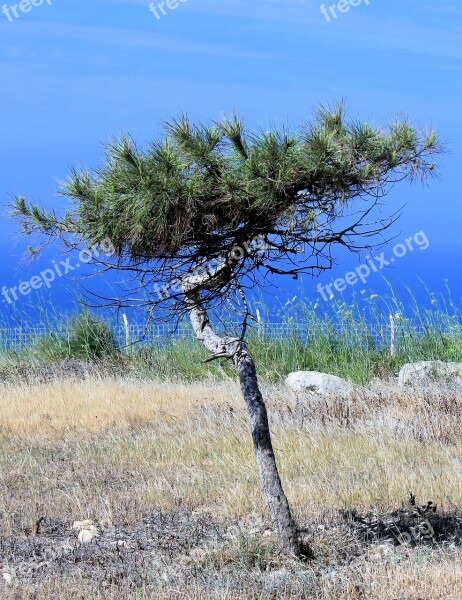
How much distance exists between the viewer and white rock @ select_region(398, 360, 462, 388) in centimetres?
1124

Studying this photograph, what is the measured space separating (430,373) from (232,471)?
5.29 metres

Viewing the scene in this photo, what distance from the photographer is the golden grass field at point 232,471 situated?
Answer: 190 inches

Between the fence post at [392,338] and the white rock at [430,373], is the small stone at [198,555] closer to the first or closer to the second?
the white rock at [430,373]

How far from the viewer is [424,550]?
17.7 feet

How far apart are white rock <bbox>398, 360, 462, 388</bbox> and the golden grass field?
722mm

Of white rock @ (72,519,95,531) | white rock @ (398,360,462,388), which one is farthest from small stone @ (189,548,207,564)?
white rock @ (398,360,462,388)

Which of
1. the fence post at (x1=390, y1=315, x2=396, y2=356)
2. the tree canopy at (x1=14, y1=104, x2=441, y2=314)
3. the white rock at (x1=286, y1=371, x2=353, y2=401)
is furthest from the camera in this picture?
the fence post at (x1=390, y1=315, x2=396, y2=356)

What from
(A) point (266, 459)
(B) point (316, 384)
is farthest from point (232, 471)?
(B) point (316, 384)

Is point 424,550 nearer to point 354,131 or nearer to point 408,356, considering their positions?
point 354,131

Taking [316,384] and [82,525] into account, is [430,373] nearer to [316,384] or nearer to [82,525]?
[316,384]

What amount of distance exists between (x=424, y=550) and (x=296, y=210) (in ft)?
7.87

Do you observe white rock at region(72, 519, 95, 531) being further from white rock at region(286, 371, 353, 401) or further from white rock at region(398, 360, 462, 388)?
white rock at region(398, 360, 462, 388)

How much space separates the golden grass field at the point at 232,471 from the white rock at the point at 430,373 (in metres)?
0.72

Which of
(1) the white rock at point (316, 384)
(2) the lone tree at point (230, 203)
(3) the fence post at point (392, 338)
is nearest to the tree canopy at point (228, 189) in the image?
(2) the lone tree at point (230, 203)
